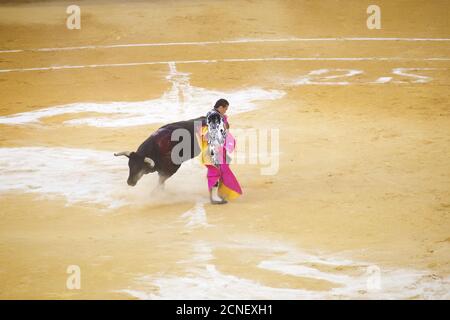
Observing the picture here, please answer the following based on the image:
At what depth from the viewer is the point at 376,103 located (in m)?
16.1

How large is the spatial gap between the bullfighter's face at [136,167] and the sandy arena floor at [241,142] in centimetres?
33

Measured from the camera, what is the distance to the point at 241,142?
44.6 ft

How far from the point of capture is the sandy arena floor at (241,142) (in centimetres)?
795

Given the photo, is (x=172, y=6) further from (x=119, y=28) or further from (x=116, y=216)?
(x=116, y=216)

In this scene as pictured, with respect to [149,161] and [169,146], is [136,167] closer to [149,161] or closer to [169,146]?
[149,161]

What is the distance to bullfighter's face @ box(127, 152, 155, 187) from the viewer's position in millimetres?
10484

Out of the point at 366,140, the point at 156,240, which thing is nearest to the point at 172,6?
the point at 366,140

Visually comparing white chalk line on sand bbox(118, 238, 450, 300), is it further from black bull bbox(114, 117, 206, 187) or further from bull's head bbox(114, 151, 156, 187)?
black bull bbox(114, 117, 206, 187)

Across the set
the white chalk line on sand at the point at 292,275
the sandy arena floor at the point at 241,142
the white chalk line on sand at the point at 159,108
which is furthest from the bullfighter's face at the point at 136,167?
the white chalk line on sand at the point at 159,108

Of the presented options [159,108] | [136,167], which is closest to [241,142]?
[159,108]

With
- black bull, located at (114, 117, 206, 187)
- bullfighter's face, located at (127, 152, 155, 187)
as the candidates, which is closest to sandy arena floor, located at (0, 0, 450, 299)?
bullfighter's face, located at (127, 152, 155, 187)

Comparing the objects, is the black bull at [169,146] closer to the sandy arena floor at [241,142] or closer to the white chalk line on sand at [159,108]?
the sandy arena floor at [241,142]

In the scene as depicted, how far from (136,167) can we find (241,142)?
3446 millimetres

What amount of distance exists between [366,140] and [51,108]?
265 inches
